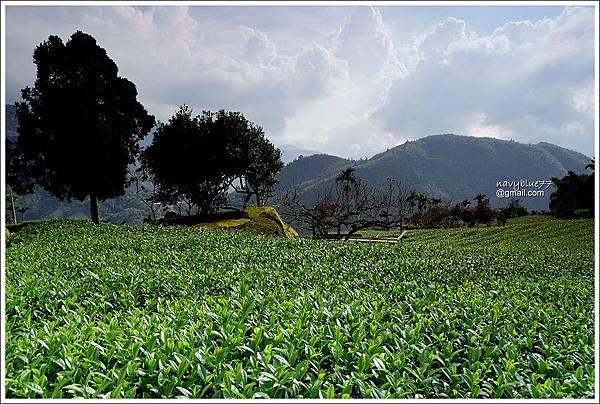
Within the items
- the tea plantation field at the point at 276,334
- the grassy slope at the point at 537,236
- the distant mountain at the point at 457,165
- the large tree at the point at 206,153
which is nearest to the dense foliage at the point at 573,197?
the grassy slope at the point at 537,236

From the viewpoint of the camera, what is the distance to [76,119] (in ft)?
48.6

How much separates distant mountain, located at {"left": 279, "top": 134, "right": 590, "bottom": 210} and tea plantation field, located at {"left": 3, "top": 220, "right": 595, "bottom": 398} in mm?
87062

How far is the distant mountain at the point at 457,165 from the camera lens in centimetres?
9969

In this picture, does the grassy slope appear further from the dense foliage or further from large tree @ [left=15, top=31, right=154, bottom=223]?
large tree @ [left=15, top=31, right=154, bottom=223]

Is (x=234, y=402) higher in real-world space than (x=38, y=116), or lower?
lower

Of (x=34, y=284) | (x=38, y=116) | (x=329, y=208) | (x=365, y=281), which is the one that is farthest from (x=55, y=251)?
(x=329, y=208)

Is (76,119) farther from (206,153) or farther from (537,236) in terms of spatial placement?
(537,236)

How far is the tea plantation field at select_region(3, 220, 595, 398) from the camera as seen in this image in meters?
2.20

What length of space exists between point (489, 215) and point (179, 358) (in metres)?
40.3

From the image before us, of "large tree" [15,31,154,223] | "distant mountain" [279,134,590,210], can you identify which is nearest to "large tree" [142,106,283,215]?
"large tree" [15,31,154,223]

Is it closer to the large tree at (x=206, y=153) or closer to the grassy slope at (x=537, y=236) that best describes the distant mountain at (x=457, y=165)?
the grassy slope at (x=537, y=236)

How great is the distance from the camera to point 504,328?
3424 millimetres

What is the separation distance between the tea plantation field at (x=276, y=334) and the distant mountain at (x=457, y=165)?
87.1m

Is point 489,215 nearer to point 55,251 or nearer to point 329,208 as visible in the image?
point 329,208
